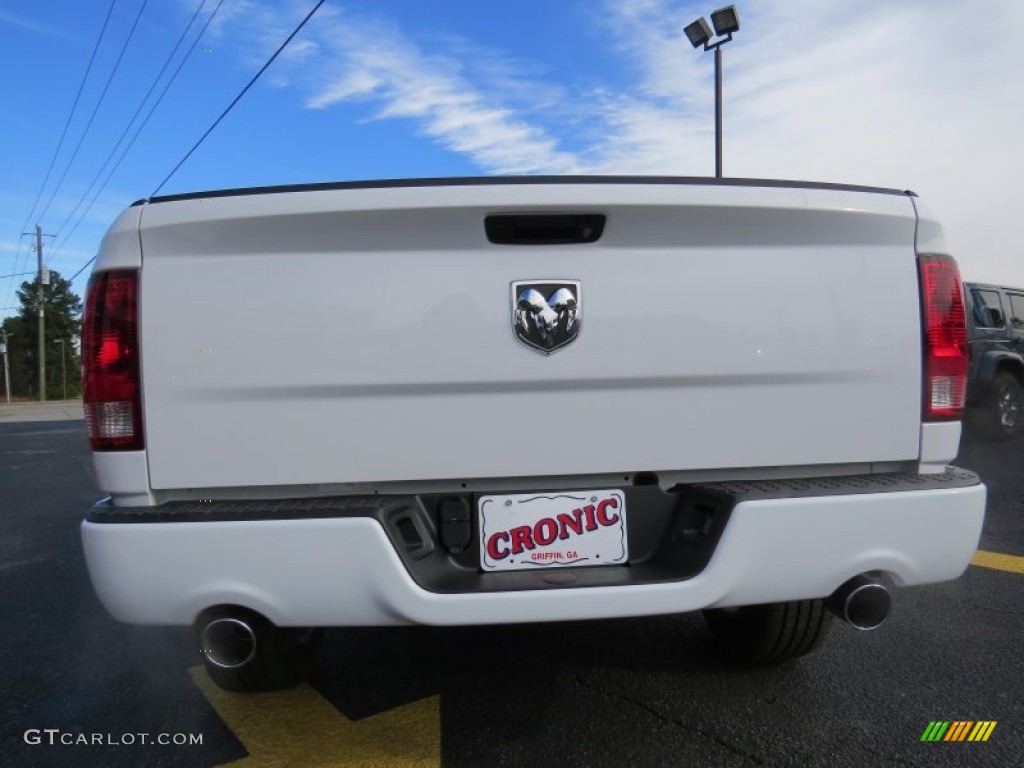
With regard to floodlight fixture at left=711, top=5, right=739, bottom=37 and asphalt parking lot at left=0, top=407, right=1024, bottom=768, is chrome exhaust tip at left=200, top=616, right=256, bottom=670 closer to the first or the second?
asphalt parking lot at left=0, top=407, right=1024, bottom=768

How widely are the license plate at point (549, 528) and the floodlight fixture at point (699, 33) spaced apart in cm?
1008

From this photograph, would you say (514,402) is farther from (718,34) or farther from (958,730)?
(718,34)

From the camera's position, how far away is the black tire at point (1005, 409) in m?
8.84

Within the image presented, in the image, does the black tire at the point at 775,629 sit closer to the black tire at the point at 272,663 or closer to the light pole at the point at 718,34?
the black tire at the point at 272,663

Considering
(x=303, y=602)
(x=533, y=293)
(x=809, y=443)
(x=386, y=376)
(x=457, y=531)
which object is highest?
(x=533, y=293)

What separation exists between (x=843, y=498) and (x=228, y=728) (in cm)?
194

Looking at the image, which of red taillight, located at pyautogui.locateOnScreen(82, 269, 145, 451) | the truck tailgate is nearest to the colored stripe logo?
the truck tailgate

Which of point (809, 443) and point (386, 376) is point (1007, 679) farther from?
point (386, 376)

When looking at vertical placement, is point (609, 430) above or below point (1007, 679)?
above

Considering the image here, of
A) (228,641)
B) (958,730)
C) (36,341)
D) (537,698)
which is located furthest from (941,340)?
(36,341)

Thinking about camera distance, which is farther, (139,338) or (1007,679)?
(1007,679)

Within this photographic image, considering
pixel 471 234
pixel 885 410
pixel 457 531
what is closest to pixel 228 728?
pixel 457 531

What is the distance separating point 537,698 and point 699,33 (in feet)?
33.5

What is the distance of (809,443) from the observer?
6.59 ft
